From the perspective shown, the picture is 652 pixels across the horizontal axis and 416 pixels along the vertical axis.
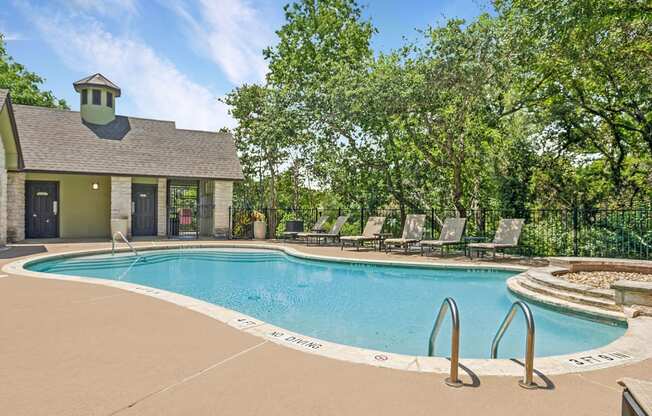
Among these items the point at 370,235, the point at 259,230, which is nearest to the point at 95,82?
the point at 259,230

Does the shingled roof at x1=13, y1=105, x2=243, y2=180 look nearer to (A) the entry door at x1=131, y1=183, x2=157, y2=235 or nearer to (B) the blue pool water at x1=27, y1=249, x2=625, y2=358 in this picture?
(A) the entry door at x1=131, y1=183, x2=157, y2=235

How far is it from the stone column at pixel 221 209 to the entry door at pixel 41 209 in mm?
6309

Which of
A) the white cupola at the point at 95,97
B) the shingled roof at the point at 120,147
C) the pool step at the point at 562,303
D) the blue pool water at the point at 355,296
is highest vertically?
the white cupola at the point at 95,97

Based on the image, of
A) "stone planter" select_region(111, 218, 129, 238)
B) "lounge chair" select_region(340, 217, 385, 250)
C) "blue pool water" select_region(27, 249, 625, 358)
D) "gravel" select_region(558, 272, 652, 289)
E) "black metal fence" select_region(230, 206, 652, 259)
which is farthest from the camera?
"stone planter" select_region(111, 218, 129, 238)

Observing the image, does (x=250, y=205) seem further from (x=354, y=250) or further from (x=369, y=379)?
(x=369, y=379)

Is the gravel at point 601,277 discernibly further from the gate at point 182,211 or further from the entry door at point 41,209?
the entry door at point 41,209

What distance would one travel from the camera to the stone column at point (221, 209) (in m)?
18.3

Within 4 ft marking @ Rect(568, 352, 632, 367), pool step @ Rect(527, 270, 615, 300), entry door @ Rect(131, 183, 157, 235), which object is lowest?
4 ft marking @ Rect(568, 352, 632, 367)

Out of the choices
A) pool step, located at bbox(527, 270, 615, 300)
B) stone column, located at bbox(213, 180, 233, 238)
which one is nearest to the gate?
stone column, located at bbox(213, 180, 233, 238)

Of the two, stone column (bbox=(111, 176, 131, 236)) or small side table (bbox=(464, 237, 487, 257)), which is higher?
stone column (bbox=(111, 176, 131, 236))

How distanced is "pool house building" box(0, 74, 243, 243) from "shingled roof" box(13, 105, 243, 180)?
4 centimetres

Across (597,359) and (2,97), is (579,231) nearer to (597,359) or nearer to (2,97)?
(597,359)

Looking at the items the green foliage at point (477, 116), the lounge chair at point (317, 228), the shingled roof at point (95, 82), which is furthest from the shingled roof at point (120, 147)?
the lounge chair at point (317, 228)

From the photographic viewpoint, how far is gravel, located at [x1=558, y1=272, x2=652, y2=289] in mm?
7087
